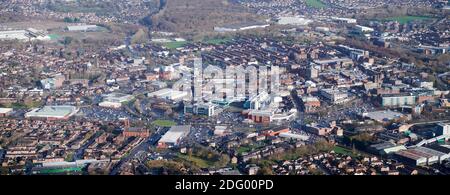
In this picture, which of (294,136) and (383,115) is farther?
(383,115)

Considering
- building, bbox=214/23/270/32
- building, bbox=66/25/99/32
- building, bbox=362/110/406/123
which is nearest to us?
building, bbox=362/110/406/123

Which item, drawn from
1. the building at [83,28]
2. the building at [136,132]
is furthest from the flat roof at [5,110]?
the building at [83,28]

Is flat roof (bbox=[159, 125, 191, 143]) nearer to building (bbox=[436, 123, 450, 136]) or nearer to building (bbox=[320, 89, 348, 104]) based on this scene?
building (bbox=[320, 89, 348, 104])

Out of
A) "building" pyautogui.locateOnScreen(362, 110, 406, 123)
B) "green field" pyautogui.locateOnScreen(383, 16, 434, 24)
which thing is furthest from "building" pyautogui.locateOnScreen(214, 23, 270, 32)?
"building" pyautogui.locateOnScreen(362, 110, 406, 123)

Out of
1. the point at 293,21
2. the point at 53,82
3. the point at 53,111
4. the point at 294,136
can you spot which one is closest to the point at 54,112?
the point at 53,111

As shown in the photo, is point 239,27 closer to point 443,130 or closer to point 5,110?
point 5,110
